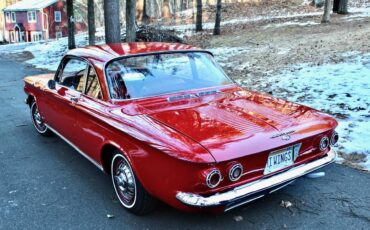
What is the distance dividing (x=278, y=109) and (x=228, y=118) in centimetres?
62

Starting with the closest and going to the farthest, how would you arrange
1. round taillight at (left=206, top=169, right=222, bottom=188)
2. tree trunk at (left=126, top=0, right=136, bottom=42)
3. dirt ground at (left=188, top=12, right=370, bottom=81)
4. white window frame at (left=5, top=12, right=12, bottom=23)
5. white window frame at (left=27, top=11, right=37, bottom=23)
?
round taillight at (left=206, top=169, right=222, bottom=188) → dirt ground at (left=188, top=12, right=370, bottom=81) → tree trunk at (left=126, top=0, right=136, bottom=42) → white window frame at (left=27, top=11, right=37, bottom=23) → white window frame at (left=5, top=12, right=12, bottom=23)

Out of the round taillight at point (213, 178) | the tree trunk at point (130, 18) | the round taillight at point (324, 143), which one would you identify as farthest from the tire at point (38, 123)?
the tree trunk at point (130, 18)

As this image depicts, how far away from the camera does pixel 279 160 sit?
3.36 meters

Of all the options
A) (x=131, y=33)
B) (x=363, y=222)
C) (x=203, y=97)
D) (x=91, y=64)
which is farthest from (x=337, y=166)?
(x=131, y=33)

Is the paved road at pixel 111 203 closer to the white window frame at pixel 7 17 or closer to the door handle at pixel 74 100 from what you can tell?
the door handle at pixel 74 100

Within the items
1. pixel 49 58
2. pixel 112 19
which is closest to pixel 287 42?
pixel 112 19

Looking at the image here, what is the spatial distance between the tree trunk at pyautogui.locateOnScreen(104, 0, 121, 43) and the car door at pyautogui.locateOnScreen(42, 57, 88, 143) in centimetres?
504

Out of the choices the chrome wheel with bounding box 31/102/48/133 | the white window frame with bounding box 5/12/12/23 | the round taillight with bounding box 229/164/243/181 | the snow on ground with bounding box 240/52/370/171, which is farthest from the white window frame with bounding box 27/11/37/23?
the round taillight with bounding box 229/164/243/181

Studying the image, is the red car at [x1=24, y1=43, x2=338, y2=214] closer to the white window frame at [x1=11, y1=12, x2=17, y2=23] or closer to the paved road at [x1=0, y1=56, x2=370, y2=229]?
the paved road at [x1=0, y1=56, x2=370, y2=229]

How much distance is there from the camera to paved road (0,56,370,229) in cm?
355

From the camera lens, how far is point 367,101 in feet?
22.0

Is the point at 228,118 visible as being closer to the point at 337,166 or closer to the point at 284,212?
the point at 284,212

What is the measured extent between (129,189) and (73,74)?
2.00m

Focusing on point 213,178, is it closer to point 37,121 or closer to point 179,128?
point 179,128
